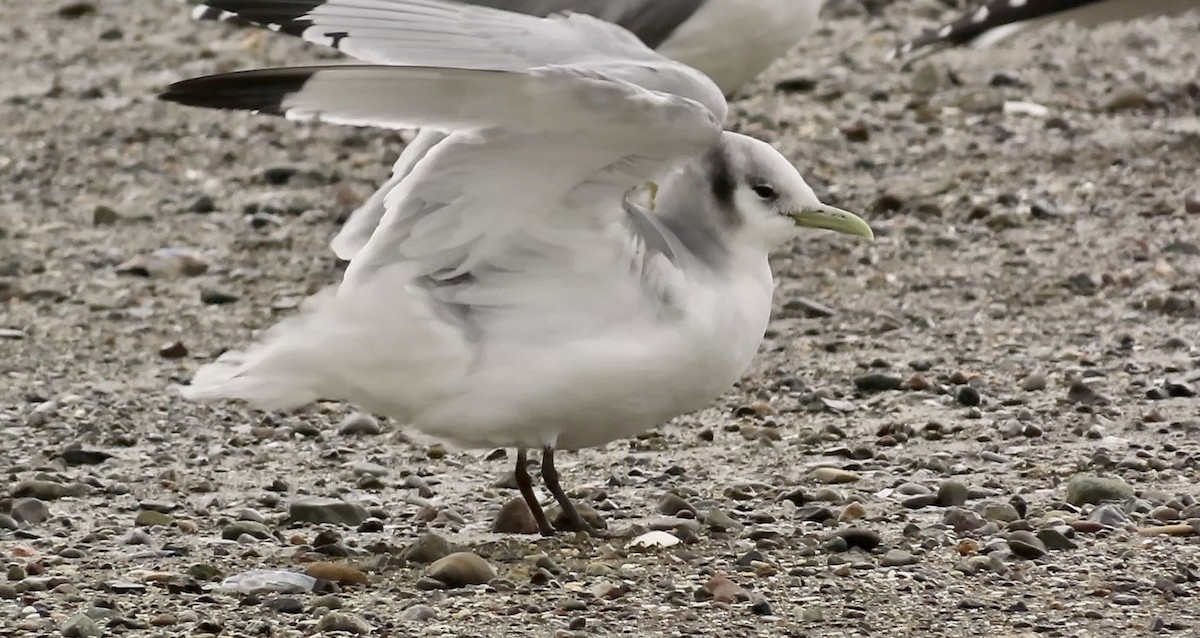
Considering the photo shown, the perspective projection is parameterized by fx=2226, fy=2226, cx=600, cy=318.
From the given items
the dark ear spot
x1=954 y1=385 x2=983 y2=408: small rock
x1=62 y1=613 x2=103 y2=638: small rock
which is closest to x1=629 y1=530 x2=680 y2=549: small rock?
the dark ear spot

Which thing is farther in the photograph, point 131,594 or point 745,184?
point 745,184

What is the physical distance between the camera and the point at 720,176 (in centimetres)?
452

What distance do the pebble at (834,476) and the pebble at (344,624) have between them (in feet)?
4.52

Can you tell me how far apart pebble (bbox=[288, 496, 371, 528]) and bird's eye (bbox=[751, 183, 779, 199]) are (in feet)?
3.41

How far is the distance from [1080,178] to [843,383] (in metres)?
2.41

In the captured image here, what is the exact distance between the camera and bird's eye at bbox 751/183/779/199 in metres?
4.51

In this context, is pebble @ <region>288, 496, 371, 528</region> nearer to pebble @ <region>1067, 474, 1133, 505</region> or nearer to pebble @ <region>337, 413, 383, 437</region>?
pebble @ <region>337, 413, 383, 437</region>

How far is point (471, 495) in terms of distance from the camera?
16.0 ft

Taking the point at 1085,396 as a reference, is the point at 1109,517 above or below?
above

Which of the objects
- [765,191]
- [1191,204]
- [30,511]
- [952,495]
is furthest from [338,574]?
[1191,204]

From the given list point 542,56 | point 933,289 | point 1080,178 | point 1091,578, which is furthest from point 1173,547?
point 1080,178

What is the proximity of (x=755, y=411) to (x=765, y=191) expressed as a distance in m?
1.09

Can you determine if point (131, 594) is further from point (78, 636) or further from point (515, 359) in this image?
point (515, 359)

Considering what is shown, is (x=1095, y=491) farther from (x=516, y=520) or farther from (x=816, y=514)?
(x=516, y=520)
